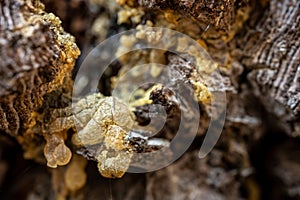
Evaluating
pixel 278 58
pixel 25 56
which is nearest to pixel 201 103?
pixel 278 58

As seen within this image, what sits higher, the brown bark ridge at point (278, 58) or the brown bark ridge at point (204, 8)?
the brown bark ridge at point (204, 8)

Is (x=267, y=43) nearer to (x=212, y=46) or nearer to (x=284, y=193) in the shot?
(x=212, y=46)

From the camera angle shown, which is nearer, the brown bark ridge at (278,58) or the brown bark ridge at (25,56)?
the brown bark ridge at (25,56)

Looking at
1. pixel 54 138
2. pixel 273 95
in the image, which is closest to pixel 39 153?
pixel 54 138

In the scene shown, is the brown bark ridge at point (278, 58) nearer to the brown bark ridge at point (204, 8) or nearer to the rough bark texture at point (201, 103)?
the rough bark texture at point (201, 103)

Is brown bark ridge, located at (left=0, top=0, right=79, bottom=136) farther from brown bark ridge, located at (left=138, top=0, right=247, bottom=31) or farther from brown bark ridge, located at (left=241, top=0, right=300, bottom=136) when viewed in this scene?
brown bark ridge, located at (left=241, top=0, right=300, bottom=136)

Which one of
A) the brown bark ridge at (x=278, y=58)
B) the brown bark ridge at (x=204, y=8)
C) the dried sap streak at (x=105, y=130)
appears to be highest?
the brown bark ridge at (x=204, y=8)

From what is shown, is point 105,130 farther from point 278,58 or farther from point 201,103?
point 278,58

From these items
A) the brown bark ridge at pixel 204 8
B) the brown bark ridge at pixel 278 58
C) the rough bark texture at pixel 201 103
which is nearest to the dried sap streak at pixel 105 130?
the rough bark texture at pixel 201 103
